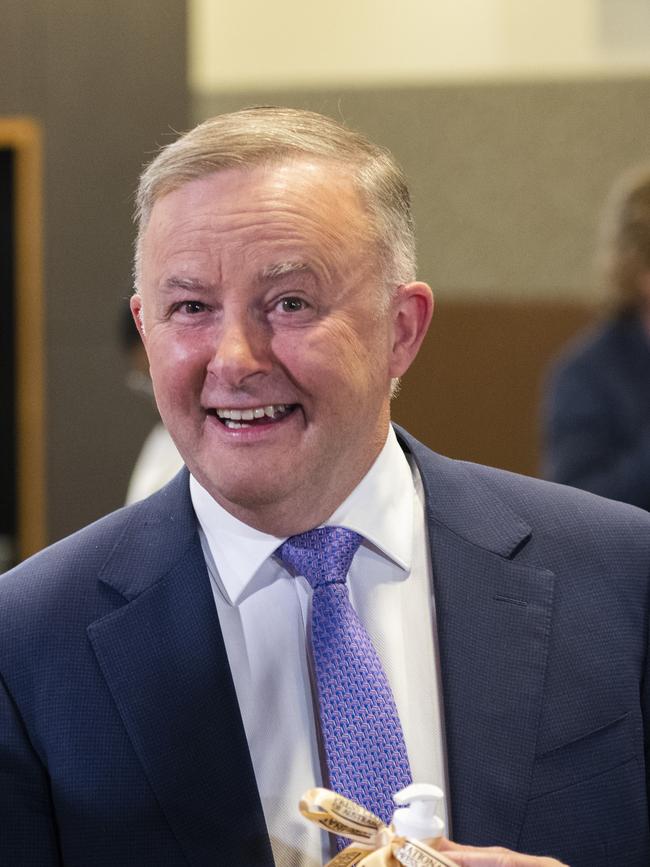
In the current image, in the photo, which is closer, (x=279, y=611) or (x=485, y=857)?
(x=485, y=857)

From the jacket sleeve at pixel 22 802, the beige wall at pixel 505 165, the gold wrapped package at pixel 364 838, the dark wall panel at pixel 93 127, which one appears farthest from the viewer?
the dark wall panel at pixel 93 127

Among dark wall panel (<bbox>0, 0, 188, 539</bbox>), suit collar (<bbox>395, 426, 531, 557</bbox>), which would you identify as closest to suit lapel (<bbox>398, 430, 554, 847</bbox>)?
suit collar (<bbox>395, 426, 531, 557</bbox>)

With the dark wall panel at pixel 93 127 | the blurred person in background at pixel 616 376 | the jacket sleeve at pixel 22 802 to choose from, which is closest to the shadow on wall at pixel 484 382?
the dark wall panel at pixel 93 127

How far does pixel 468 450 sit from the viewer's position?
446 centimetres

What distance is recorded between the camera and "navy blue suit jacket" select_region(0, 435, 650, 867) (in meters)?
1.24

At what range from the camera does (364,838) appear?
109 centimetres

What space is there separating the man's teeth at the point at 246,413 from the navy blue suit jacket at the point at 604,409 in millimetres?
1587

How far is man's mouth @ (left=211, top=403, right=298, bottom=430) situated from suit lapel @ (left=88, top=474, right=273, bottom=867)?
166mm

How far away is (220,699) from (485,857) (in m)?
0.31

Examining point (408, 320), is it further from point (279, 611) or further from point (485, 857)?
point (485, 857)

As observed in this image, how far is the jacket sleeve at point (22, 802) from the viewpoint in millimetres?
1209

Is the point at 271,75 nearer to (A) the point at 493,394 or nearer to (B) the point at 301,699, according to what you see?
(A) the point at 493,394

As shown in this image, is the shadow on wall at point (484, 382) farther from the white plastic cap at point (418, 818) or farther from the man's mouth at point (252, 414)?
the white plastic cap at point (418, 818)

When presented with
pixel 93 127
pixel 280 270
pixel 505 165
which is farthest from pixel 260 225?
pixel 93 127
